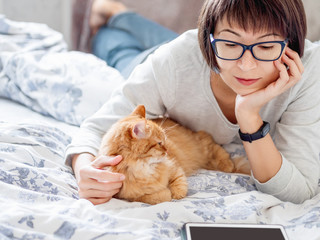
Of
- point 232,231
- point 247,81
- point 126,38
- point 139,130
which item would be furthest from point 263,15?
point 126,38

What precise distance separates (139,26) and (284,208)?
1844 millimetres

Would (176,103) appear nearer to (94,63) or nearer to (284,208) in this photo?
(284,208)

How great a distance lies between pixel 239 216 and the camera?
42.4 inches

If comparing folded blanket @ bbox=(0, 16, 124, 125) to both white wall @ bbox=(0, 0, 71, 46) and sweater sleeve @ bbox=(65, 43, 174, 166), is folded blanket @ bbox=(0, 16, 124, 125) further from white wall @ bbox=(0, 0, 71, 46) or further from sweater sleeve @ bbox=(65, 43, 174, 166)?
white wall @ bbox=(0, 0, 71, 46)

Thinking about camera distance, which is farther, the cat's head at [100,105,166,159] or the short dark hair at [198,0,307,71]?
the cat's head at [100,105,166,159]

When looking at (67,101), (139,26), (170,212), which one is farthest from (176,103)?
(139,26)

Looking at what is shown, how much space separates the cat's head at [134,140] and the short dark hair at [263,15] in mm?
384

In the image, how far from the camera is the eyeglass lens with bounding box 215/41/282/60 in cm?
108

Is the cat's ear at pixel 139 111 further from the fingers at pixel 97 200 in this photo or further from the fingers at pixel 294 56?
the fingers at pixel 294 56

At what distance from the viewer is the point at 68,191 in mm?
1184

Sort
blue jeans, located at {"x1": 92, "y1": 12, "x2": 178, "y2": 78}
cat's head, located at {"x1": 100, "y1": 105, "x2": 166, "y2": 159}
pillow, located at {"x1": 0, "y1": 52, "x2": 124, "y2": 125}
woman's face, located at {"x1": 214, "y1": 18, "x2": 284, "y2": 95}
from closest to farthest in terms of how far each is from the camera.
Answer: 1. woman's face, located at {"x1": 214, "y1": 18, "x2": 284, "y2": 95}
2. cat's head, located at {"x1": 100, "y1": 105, "x2": 166, "y2": 159}
3. pillow, located at {"x1": 0, "y1": 52, "x2": 124, "y2": 125}
4. blue jeans, located at {"x1": 92, "y1": 12, "x2": 178, "y2": 78}

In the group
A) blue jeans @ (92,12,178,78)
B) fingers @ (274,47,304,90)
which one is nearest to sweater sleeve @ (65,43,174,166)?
fingers @ (274,47,304,90)

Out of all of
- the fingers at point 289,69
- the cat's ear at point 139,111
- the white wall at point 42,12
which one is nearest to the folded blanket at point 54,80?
the cat's ear at point 139,111

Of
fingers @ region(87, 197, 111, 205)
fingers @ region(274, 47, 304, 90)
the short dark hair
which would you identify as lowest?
fingers @ region(87, 197, 111, 205)
